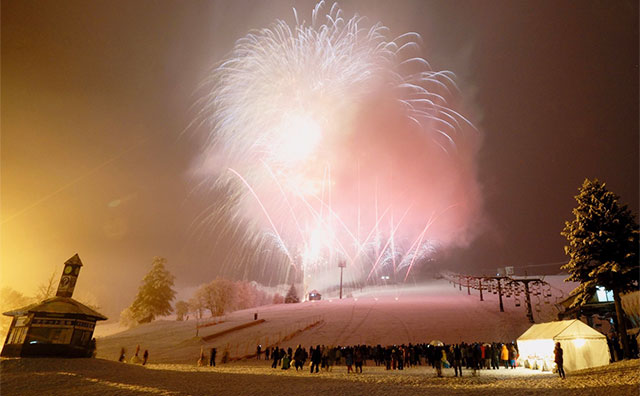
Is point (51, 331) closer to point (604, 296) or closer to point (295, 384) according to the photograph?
point (295, 384)

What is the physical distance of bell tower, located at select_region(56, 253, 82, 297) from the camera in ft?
95.6

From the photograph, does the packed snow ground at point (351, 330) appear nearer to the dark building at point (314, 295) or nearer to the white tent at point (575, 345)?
the white tent at point (575, 345)

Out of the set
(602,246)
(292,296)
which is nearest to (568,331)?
(602,246)

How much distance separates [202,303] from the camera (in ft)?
302

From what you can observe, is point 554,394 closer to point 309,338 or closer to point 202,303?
point 309,338

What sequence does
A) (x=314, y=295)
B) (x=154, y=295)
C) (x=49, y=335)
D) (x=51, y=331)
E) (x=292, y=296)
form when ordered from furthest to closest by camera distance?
(x=292, y=296) → (x=314, y=295) → (x=154, y=295) → (x=51, y=331) → (x=49, y=335)

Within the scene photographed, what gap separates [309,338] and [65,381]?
2135 centimetres

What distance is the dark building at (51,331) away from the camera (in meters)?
24.4

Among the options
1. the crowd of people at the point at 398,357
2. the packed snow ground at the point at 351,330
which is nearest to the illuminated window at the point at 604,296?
the packed snow ground at the point at 351,330

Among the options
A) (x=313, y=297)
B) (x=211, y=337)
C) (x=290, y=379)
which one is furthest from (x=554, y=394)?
(x=313, y=297)

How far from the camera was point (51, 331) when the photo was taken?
2511 centimetres

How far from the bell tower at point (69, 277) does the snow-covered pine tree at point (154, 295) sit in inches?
1464

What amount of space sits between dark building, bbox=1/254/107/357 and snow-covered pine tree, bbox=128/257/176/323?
39990 mm

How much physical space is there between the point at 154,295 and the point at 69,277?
1509 inches
